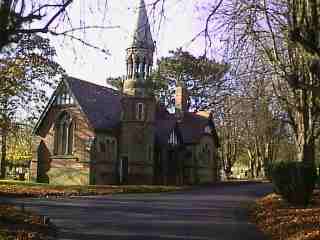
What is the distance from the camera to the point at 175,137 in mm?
54688

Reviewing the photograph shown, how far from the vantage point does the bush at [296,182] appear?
22453 millimetres

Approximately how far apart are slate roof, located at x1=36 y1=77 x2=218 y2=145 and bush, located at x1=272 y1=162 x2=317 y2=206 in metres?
23.6

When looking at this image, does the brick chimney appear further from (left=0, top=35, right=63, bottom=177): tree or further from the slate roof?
(left=0, top=35, right=63, bottom=177): tree

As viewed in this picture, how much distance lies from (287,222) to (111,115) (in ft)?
109

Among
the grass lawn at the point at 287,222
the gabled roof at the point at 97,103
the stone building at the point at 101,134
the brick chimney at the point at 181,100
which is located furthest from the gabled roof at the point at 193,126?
the grass lawn at the point at 287,222

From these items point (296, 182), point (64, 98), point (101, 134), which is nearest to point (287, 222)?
point (296, 182)

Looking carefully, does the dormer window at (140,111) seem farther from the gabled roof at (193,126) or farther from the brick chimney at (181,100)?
the brick chimney at (181,100)

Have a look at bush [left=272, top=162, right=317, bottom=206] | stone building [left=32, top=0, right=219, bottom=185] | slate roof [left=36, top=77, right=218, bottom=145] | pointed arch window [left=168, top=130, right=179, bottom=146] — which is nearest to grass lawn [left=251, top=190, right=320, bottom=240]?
bush [left=272, top=162, right=317, bottom=206]

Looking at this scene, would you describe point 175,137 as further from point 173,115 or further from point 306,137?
point 306,137

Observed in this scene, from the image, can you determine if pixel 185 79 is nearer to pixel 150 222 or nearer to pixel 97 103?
pixel 97 103

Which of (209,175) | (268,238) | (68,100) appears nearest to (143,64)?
(68,100)

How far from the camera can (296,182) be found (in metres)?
22.4

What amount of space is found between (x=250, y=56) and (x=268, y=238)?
25.3 ft

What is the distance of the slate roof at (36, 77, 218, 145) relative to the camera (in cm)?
4503
